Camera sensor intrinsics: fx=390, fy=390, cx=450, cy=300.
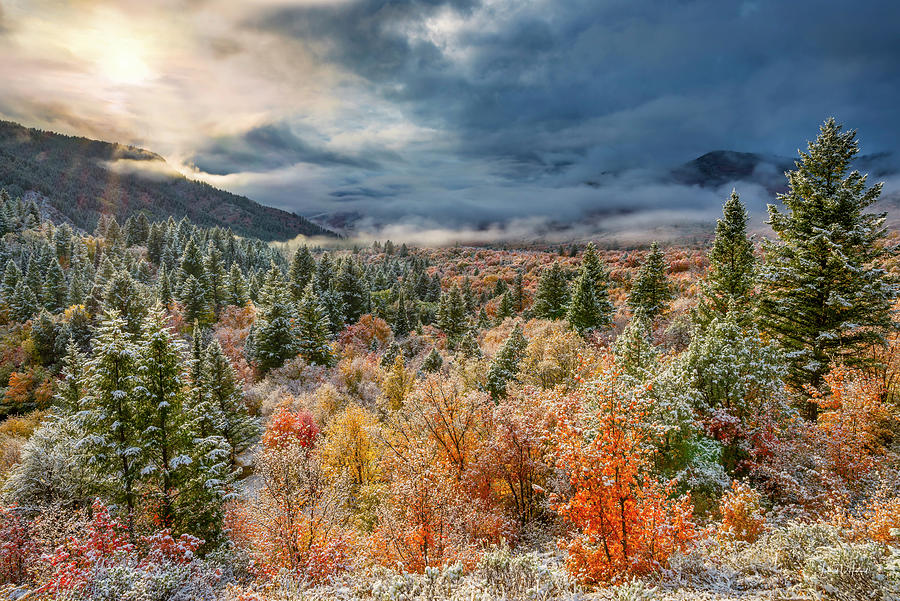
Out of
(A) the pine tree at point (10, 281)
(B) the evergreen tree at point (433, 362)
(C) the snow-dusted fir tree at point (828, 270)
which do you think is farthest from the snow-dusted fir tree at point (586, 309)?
(A) the pine tree at point (10, 281)

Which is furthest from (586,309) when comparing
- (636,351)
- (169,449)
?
(169,449)

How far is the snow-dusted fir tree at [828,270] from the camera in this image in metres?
20.6

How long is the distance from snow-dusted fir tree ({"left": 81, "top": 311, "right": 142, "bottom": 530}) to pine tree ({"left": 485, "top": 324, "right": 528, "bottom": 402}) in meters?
25.1

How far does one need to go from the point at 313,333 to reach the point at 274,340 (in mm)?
5410

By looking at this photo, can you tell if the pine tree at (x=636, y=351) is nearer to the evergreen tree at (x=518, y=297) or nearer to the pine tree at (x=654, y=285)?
the pine tree at (x=654, y=285)

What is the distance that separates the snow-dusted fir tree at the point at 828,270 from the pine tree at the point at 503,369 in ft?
62.4

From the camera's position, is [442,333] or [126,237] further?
[126,237]

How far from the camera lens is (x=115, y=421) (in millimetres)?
18578

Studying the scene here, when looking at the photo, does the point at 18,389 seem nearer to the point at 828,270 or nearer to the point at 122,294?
the point at 122,294

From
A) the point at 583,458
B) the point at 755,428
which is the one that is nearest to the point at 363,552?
the point at 583,458

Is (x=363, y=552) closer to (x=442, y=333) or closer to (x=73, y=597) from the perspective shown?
(x=73, y=597)

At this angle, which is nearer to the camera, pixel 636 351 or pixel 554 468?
pixel 554 468

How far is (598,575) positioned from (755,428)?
11.2 metres

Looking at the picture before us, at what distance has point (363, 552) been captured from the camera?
1581 cm
